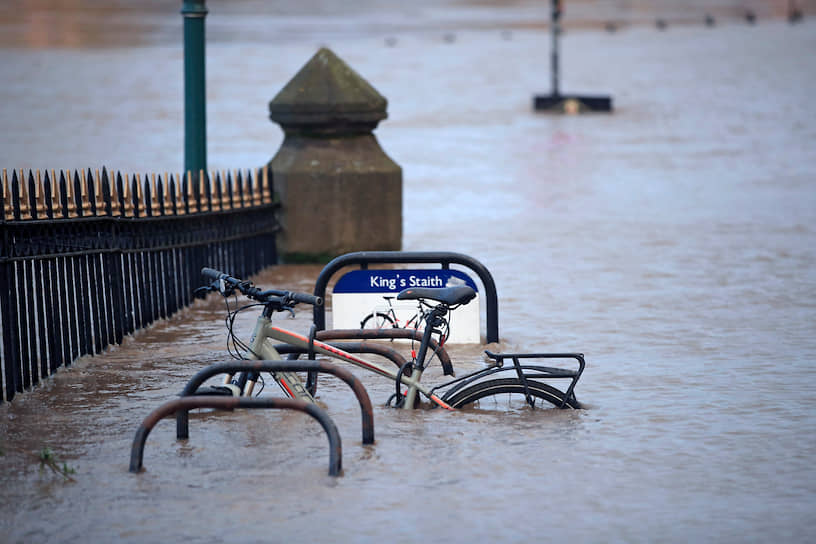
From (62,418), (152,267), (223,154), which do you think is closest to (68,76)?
(223,154)

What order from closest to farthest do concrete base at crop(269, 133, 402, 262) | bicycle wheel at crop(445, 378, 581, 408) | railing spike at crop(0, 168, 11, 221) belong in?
bicycle wheel at crop(445, 378, 581, 408) < railing spike at crop(0, 168, 11, 221) < concrete base at crop(269, 133, 402, 262)

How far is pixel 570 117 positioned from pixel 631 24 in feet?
99.3

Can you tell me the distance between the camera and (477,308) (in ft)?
29.0

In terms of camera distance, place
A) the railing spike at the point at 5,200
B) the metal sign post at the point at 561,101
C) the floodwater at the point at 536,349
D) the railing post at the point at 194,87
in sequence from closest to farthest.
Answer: the floodwater at the point at 536,349 < the railing spike at the point at 5,200 < the railing post at the point at 194,87 < the metal sign post at the point at 561,101

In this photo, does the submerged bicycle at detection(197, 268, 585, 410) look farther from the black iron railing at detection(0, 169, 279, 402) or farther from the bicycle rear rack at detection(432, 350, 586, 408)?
the black iron railing at detection(0, 169, 279, 402)

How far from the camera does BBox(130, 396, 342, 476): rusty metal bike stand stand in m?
5.96

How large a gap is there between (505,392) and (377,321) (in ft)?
5.63

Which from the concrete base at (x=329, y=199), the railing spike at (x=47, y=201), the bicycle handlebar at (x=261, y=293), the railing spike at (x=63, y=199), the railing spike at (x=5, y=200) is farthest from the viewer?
the concrete base at (x=329, y=199)

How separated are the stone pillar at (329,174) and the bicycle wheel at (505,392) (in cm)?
523

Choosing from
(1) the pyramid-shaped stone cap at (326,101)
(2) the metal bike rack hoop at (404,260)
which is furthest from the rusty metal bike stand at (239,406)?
(1) the pyramid-shaped stone cap at (326,101)

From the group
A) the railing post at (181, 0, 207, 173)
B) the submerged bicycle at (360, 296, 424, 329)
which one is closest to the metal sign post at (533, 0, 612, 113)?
the railing post at (181, 0, 207, 173)

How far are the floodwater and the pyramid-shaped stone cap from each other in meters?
1.45

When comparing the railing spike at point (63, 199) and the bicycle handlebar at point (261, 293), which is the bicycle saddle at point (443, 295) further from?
the railing spike at point (63, 199)

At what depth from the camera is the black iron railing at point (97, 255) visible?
775 cm
